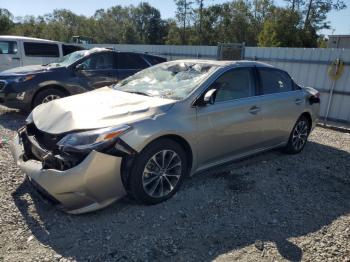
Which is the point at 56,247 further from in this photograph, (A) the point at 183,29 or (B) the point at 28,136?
(A) the point at 183,29

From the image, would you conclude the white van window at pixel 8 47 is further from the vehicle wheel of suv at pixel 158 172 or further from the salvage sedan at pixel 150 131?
the vehicle wheel of suv at pixel 158 172

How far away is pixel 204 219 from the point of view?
3.68 metres

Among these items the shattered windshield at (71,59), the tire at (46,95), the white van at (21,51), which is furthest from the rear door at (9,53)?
the tire at (46,95)

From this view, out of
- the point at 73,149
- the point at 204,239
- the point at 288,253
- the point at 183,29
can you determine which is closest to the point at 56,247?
the point at 73,149

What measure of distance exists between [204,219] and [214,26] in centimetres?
3902

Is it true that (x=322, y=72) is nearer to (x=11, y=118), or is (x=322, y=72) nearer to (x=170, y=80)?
(x=170, y=80)

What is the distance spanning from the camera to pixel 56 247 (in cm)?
308

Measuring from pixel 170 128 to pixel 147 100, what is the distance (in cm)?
55

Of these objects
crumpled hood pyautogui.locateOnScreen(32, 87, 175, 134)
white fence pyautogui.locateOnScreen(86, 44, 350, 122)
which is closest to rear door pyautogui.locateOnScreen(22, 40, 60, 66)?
white fence pyautogui.locateOnScreen(86, 44, 350, 122)

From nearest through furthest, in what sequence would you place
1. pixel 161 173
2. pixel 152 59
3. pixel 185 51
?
pixel 161 173 < pixel 152 59 < pixel 185 51

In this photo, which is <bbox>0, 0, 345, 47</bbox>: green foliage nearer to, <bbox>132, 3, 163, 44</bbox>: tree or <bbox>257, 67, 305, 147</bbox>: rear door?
<bbox>132, 3, 163, 44</bbox>: tree

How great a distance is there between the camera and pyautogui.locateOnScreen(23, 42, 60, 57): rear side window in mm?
11133

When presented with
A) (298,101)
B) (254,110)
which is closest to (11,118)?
(254,110)

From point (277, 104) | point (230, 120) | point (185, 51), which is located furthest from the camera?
point (185, 51)
